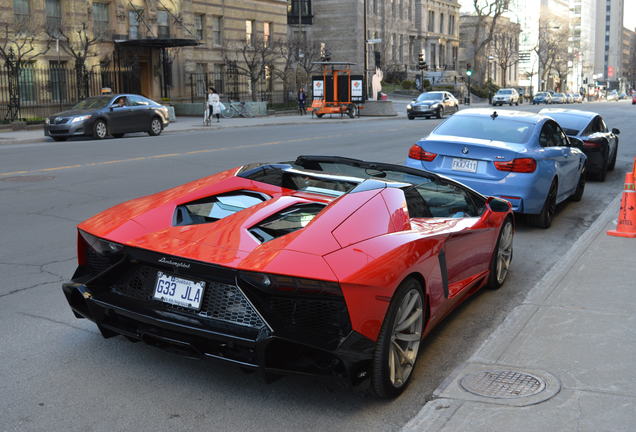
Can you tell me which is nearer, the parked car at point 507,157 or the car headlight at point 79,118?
the parked car at point 507,157

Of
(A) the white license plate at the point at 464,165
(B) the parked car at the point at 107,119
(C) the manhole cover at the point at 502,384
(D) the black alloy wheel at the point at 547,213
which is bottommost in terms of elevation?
(C) the manhole cover at the point at 502,384

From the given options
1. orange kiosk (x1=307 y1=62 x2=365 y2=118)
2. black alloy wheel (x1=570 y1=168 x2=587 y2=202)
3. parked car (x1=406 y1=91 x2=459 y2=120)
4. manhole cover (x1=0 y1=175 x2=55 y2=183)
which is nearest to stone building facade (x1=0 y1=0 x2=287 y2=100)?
orange kiosk (x1=307 y1=62 x2=365 y2=118)

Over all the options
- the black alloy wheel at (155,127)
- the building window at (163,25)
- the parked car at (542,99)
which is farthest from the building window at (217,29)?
the parked car at (542,99)

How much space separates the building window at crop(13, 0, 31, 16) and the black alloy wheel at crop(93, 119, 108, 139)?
42.0 feet

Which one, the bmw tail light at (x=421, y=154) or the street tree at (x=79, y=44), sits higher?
the street tree at (x=79, y=44)

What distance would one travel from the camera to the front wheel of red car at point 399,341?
410cm

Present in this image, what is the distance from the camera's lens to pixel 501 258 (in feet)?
22.3

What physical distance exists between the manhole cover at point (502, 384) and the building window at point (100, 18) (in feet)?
121

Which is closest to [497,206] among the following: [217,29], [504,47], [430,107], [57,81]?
[57,81]

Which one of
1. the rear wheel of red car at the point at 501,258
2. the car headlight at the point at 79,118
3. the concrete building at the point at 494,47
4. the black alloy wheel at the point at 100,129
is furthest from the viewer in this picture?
the concrete building at the point at 494,47

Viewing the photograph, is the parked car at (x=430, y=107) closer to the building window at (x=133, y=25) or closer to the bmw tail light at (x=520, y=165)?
the building window at (x=133, y=25)

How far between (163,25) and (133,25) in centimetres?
263

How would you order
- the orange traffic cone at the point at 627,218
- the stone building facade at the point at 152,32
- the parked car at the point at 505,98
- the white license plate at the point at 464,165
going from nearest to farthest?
1. the orange traffic cone at the point at 627,218
2. the white license plate at the point at 464,165
3. the stone building facade at the point at 152,32
4. the parked car at the point at 505,98

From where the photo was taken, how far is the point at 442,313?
5160 mm
